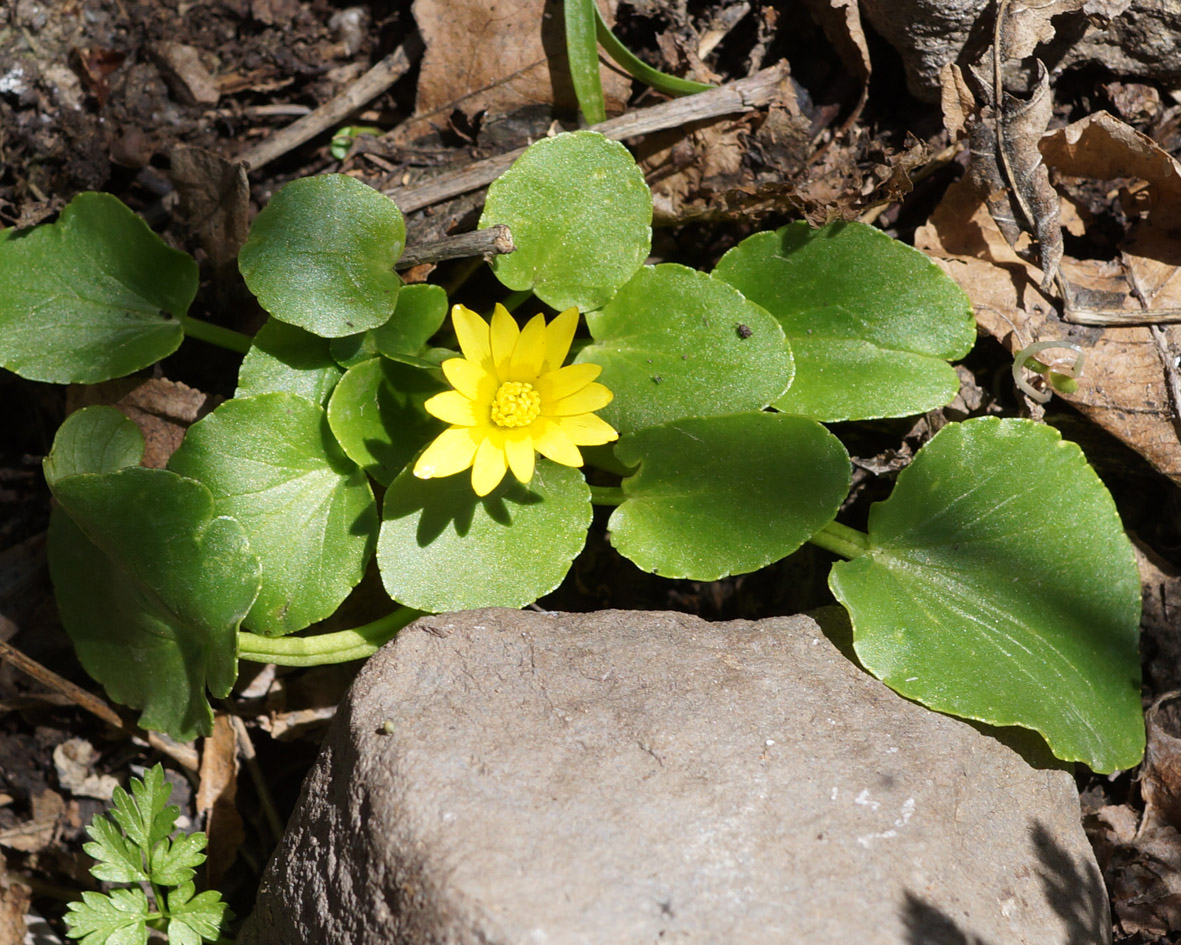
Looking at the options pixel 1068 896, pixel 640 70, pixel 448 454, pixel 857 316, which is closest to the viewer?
pixel 1068 896

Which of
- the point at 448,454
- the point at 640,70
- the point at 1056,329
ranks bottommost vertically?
the point at 1056,329

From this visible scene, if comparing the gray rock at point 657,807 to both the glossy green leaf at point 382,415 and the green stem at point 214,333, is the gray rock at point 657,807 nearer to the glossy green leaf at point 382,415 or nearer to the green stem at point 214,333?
the glossy green leaf at point 382,415

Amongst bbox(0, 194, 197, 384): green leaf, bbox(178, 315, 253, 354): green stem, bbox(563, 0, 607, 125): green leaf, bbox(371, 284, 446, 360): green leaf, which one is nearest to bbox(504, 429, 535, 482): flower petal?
bbox(371, 284, 446, 360): green leaf

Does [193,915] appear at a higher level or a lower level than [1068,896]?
lower

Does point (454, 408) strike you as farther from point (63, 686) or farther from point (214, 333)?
point (63, 686)

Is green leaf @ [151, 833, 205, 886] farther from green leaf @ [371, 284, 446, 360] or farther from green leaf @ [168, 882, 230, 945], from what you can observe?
green leaf @ [371, 284, 446, 360]

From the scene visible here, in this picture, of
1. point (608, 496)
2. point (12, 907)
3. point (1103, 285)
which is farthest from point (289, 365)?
point (1103, 285)

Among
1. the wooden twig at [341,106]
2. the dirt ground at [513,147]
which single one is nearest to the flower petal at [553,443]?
the dirt ground at [513,147]
